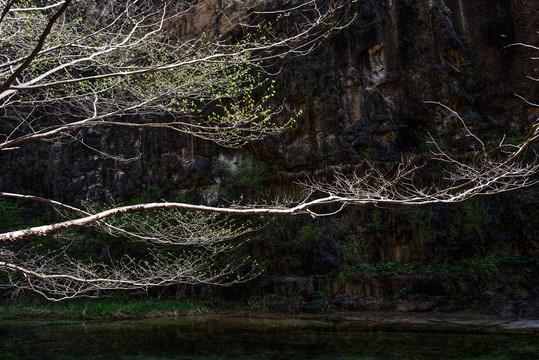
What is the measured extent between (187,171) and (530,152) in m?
14.0

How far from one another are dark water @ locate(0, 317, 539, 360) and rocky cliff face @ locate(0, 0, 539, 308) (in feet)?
16.3

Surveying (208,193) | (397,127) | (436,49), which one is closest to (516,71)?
(436,49)

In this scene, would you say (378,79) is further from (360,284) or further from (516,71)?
(360,284)

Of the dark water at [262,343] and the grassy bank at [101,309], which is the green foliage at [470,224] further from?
the grassy bank at [101,309]

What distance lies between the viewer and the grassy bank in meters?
12.3

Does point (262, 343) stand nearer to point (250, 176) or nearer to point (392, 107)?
point (250, 176)

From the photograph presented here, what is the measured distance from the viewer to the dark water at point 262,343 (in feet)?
20.0

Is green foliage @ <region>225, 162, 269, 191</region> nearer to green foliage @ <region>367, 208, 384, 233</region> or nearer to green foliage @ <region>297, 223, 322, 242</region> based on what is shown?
green foliage @ <region>297, 223, 322, 242</region>

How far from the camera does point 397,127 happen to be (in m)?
15.0

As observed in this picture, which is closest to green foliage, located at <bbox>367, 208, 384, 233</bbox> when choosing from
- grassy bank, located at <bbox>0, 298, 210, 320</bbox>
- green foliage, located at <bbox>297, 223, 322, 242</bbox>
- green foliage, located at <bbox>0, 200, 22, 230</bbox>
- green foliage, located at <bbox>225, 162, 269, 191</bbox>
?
green foliage, located at <bbox>297, 223, 322, 242</bbox>

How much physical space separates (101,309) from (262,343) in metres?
7.81

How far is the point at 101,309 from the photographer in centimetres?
1259

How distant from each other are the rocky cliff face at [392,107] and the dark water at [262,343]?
4.98 m

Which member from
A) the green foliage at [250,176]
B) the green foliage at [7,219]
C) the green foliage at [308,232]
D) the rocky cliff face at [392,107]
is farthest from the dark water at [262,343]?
the green foliage at [7,219]
